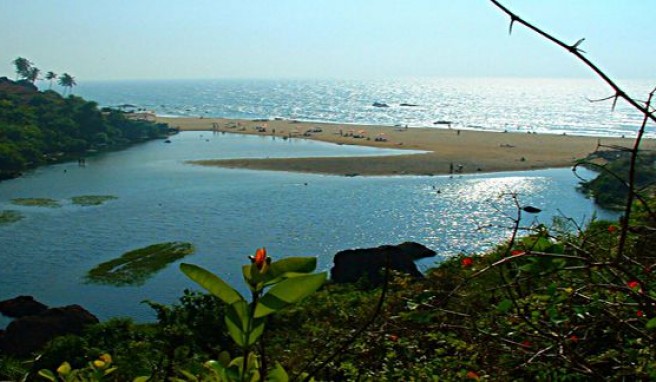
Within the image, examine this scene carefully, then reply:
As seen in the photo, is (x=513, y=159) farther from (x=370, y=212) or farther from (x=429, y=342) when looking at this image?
(x=429, y=342)

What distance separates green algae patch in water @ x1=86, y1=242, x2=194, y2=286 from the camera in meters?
23.4

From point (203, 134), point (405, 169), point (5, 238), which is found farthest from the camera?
point (203, 134)

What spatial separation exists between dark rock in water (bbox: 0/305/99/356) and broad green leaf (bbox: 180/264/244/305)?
16106 mm

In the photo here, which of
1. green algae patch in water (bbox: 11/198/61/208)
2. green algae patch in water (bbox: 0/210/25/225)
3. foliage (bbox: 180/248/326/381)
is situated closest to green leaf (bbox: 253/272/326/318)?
foliage (bbox: 180/248/326/381)

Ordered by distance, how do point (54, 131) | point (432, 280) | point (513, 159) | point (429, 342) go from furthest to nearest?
point (54, 131), point (513, 159), point (432, 280), point (429, 342)

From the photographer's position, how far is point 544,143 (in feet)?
206

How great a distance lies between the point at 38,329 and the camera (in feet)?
52.2

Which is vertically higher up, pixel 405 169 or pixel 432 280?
pixel 432 280

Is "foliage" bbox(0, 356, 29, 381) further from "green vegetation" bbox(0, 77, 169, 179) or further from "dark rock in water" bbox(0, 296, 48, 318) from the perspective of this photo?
"green vegetation" bbox(0, 77, 169, 179)

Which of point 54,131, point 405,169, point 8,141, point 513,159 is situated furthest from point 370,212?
point 54,131

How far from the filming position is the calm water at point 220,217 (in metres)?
24.1

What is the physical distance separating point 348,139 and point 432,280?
59598 mm

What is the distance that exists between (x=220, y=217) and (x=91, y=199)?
977 cm

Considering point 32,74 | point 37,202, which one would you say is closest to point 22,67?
point 32,74
